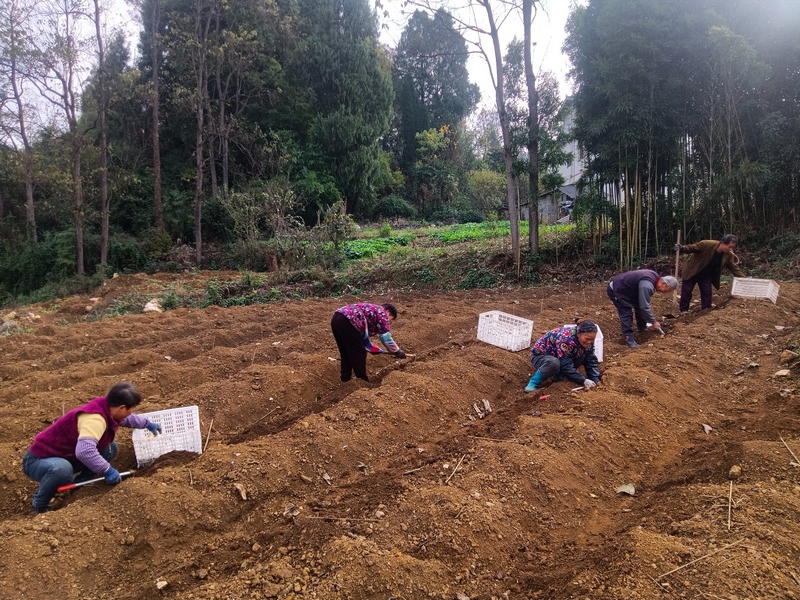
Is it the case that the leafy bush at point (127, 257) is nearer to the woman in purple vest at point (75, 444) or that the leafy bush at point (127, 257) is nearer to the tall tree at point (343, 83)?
the tall tree at point (343, 83)

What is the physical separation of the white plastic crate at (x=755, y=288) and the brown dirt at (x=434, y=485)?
1831mm

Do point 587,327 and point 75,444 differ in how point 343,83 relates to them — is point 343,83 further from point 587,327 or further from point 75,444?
point 75,444

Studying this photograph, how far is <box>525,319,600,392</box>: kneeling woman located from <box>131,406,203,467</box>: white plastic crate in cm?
332

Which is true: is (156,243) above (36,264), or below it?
above

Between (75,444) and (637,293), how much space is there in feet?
21.1

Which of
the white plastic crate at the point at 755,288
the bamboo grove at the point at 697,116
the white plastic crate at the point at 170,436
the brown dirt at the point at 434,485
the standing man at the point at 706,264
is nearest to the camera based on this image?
the brown dirt at the point at 434,485

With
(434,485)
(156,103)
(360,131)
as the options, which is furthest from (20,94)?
(434,485)

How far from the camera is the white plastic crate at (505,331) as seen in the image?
662 cm

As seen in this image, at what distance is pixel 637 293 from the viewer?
6.77 meters

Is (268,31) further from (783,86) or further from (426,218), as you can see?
(783,86)

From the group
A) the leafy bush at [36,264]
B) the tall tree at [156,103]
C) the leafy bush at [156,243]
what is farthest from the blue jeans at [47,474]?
the leafy bush at [36,264]

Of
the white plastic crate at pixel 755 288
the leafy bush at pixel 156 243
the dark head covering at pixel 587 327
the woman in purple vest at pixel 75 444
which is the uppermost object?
the leafy bush at pixel 156 243

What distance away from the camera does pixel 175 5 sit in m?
22.0

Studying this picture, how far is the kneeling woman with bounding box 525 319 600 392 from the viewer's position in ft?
17.2
